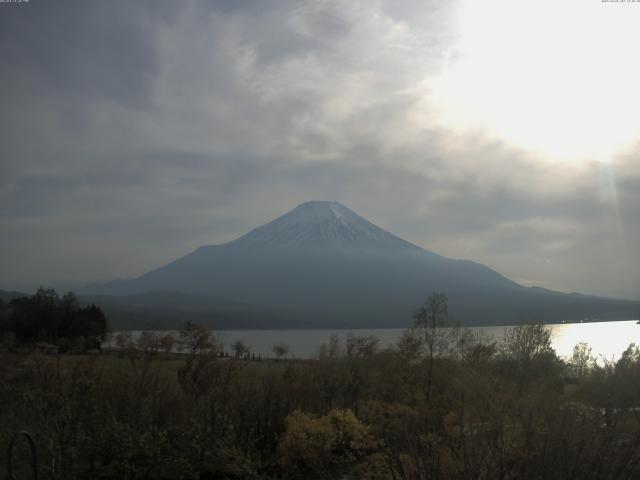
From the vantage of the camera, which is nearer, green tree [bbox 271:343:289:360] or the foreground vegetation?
the foreground vegetation

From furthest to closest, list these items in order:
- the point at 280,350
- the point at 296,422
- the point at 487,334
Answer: the point at 280,350 → the point at 487,334 → the point at 296,422

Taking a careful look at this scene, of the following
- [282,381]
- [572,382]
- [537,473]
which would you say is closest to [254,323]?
[572,382]

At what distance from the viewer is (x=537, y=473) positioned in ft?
17.5

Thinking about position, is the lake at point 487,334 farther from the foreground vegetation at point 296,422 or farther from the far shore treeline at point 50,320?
the far shore treeline at point 50,320

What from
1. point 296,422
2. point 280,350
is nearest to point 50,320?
point 280,350

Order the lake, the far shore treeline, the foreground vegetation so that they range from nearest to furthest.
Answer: the foreground vegetation → the lake → the far shore treeline

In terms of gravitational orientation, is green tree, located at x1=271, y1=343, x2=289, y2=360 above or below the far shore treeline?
below

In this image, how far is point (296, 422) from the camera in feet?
41.4

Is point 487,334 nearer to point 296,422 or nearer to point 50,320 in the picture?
point 50,320

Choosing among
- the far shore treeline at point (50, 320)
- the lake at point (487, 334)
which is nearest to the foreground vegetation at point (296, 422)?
the lake at point (487, 334)

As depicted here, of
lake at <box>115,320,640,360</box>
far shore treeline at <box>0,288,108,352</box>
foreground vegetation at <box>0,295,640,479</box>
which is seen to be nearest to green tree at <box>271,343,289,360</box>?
lake at <box>115,320,640,360</box>

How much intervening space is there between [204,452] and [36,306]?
46.0 metres

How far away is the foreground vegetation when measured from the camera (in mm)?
5805

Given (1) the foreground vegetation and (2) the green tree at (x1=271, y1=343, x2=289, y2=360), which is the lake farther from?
(1) the foreground vegetation
